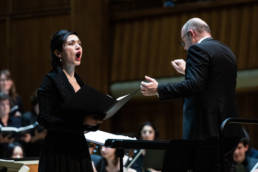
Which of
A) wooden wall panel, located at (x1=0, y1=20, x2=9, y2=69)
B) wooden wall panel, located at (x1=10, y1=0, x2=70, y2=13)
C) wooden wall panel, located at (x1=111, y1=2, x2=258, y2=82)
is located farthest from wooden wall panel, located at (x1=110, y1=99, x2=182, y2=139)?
wooden wall panel, located at (x1=0, y1=20, x2=9, y2=69)

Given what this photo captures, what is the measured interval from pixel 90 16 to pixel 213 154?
5.22 m

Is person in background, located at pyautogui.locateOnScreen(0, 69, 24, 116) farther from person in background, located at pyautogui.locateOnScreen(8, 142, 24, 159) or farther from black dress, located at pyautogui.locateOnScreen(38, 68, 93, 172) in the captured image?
black dress, located at pyautogui.locateOnScreen(38, 68, 93, 172)

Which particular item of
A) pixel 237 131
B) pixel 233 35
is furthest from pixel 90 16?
pixel 237 131

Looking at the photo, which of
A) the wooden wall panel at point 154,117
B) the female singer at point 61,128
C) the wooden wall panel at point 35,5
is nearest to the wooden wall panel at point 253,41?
the wooden wall panel at point 154,117

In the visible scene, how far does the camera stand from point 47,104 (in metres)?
2.82

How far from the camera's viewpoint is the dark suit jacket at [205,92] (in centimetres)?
316

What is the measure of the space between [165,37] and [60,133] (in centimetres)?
498

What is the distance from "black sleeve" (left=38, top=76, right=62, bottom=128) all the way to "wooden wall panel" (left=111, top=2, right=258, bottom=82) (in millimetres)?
4681

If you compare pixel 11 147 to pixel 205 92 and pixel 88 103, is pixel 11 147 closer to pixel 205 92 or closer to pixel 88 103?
pixel 205 92

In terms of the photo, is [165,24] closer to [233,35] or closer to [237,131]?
[233,35]

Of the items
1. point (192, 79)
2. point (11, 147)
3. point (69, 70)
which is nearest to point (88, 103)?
point (69, 70)

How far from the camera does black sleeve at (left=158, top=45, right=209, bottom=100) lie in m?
3.10

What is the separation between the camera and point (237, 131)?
329cm

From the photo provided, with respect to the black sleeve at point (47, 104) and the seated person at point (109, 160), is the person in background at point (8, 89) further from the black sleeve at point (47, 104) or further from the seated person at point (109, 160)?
the black sleeve at point (47, 104)
